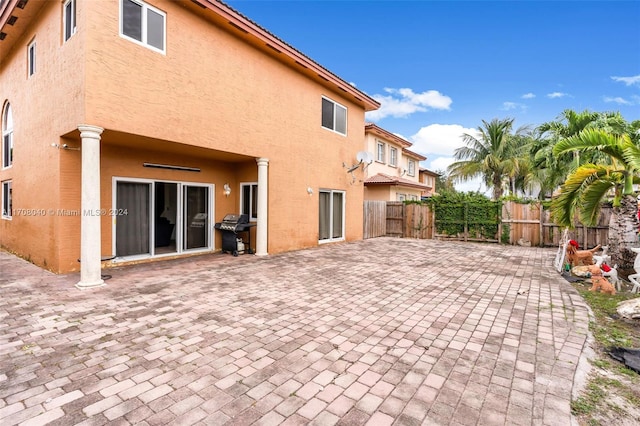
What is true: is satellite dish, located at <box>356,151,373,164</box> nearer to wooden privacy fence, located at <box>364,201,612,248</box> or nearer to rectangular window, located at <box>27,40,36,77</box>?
wooden privacy fence, located at <box>364,201,612,248</box>

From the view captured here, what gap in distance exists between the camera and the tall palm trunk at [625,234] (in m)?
6.93

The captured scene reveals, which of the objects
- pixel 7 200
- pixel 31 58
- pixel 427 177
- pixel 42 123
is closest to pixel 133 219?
pixel 42 123

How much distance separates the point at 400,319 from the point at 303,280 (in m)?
2.72

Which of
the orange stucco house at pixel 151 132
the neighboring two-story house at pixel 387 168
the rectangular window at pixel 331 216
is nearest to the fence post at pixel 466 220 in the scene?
the neighboring two-story house at pixel 387 168

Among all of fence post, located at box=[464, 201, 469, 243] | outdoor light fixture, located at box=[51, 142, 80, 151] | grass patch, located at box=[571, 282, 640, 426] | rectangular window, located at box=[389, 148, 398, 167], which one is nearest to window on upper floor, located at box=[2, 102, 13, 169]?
outdoor light fixture, located at box=[51, 142, 80, 151]

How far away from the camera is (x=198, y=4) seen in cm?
729

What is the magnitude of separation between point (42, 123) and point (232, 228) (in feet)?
17.5

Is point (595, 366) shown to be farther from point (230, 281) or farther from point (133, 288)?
point (133, 288)

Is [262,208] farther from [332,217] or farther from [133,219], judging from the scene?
[332,217]

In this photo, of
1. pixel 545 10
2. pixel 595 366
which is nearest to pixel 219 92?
pixel 595 366

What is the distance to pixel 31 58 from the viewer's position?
8.70 meters

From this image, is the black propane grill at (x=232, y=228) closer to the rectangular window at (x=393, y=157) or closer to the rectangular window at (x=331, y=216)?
the rectangular window at (x=331, y=216)

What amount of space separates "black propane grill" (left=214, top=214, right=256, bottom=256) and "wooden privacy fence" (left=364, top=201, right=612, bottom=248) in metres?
7.74

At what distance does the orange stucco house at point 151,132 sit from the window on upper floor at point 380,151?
897 cm
